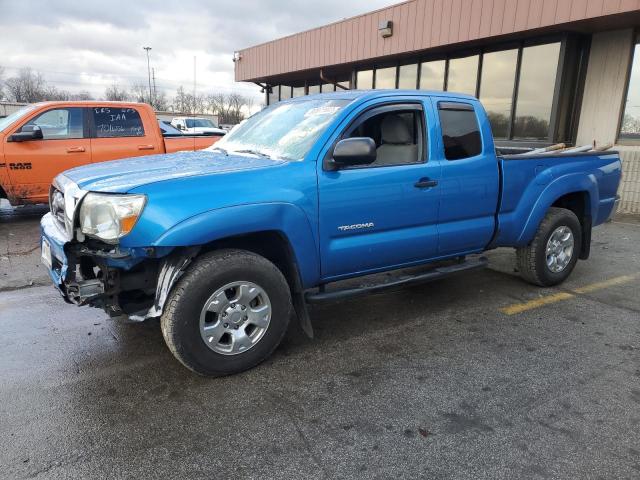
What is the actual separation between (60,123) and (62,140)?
301 mm

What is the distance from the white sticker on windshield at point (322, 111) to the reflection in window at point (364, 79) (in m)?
11.8

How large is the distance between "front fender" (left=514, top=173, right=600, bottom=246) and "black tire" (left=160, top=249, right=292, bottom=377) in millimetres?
2702

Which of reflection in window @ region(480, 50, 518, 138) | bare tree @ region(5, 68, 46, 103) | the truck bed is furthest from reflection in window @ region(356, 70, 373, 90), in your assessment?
bare tree @ region(5, 68, 46, 103)

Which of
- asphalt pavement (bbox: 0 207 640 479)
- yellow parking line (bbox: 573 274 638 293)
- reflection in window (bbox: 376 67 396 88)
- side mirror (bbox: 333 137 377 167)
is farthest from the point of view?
reflection in window (bbox: 376 67 396 88)

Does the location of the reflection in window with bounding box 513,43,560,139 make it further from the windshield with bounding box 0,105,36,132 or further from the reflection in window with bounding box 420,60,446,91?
the windshield with bounding box 0,105,36,132

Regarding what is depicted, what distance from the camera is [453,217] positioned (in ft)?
13.6

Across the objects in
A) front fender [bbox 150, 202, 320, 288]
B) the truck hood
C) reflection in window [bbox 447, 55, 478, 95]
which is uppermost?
reflection in window [bbox 447, 55, 478, 95]

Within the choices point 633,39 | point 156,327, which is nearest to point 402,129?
point 156,327

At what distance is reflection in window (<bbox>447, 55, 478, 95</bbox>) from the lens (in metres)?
11.8

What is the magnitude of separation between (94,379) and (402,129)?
3036mm

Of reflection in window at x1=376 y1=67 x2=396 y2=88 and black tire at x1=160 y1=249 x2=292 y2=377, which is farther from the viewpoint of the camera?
reflection in window at x1=376 y1=67 x2=396 y2=88

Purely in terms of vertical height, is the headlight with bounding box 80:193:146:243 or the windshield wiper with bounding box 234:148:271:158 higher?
the windshield wiper with bounding box 234:148:271:158

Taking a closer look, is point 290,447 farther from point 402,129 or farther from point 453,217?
point 402,129

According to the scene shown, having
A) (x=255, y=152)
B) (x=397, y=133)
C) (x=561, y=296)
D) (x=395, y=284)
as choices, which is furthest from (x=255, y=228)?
(x=561, y=296)
